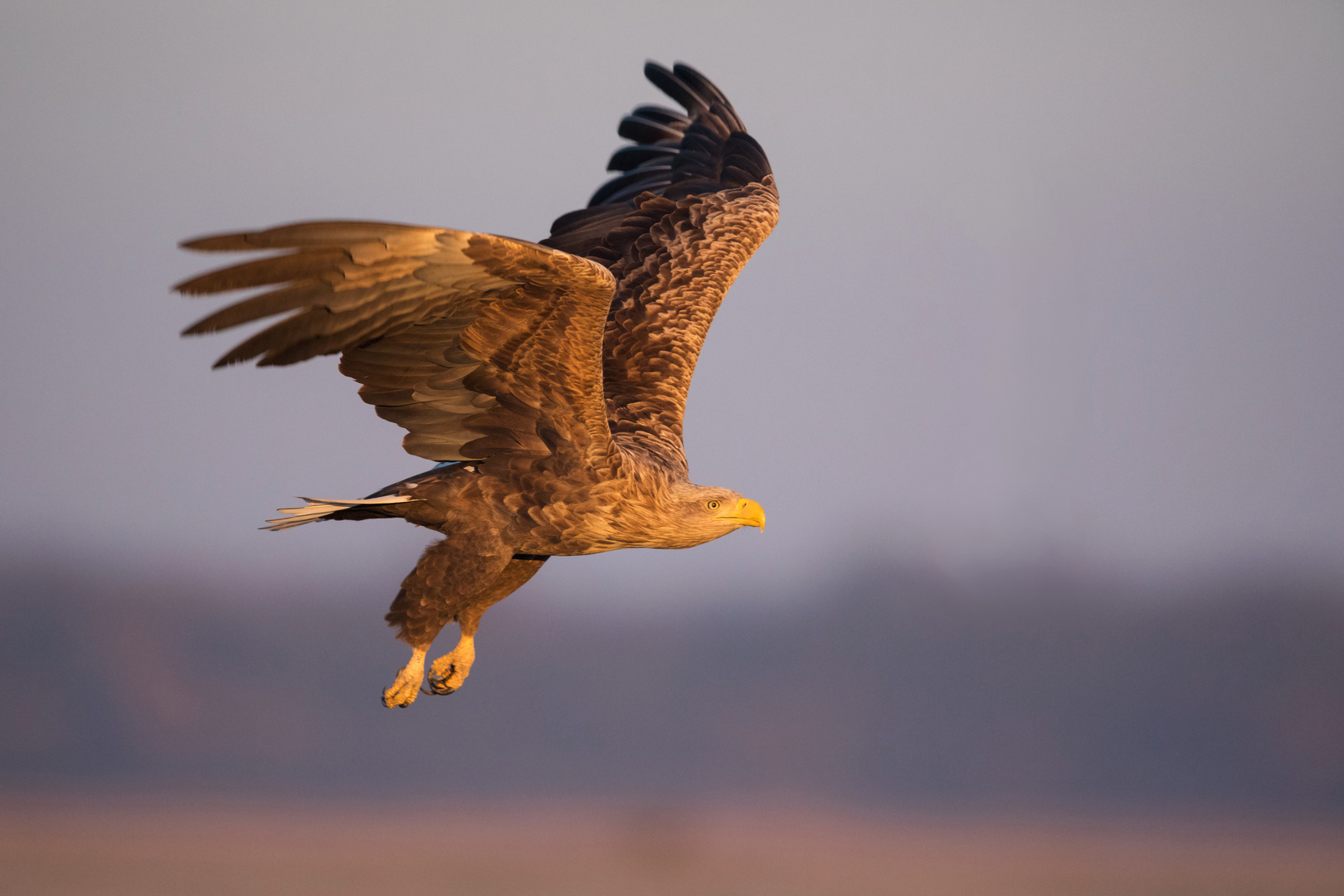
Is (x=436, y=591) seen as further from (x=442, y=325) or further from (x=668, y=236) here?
(x=668, y=236)

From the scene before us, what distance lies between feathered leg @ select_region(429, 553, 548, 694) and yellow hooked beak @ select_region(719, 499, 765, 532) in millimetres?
1191

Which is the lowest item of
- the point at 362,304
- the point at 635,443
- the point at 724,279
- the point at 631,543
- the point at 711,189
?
the point at 631,543

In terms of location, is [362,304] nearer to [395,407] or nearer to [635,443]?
[395,407]

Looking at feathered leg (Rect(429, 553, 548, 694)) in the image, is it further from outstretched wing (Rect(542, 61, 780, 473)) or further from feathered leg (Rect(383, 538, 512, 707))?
outstretched wing (Rect(542, 61, 780, 473))

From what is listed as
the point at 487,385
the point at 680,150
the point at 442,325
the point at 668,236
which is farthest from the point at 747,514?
the point at 680,150

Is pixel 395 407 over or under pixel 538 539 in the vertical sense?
over

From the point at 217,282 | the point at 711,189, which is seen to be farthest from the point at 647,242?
the point at 217,282

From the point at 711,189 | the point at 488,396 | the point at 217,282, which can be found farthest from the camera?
the point at 711,189

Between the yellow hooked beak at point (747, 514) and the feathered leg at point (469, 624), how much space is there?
119cm

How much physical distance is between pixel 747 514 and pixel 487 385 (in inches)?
67.5

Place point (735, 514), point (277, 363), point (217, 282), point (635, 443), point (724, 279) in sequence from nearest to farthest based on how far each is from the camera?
point (217, 282) < point (277, 363) < point (735, 514) < point (635, 443) < point (724, 279)

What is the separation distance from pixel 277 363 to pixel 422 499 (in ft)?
5.02

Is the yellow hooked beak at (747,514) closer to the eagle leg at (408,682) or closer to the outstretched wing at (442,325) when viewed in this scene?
the outstretched wing at (442,325)

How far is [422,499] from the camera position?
7.32 metres
